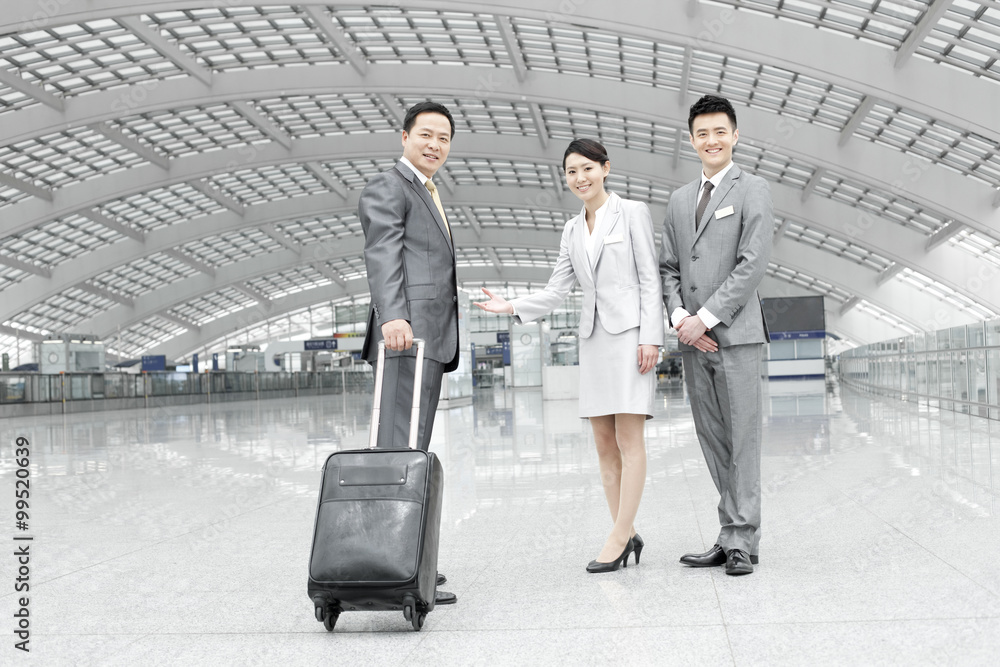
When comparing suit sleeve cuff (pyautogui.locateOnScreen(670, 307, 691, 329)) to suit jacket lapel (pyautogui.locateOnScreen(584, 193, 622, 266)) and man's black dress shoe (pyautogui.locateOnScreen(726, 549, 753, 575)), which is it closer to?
suit jacket lapel (pyautogui.locateOnScreen(584, 193, 622, 266))

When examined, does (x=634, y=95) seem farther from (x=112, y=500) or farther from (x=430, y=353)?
(x=430, y=353)

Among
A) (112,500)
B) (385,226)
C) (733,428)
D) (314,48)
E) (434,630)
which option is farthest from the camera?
(314,48)

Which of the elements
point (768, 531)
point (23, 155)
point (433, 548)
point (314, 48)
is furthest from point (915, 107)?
point (23, 155)

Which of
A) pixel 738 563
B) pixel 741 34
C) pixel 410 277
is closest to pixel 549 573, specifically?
pixel 738 563

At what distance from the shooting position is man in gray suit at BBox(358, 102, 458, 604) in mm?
3246

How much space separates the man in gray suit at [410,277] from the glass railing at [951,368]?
1108cm

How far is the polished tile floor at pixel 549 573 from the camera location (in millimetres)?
2600

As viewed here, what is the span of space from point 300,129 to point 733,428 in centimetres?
3475

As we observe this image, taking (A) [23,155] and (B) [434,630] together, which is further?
(A) [23,155]

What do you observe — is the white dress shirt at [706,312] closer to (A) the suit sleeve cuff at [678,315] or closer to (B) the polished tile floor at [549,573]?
(A) the suit sleeve cuff at [678,315]

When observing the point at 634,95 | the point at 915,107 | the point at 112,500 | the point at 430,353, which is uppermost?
the point at 634,95

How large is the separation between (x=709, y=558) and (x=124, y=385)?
104ft

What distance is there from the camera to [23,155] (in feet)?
114

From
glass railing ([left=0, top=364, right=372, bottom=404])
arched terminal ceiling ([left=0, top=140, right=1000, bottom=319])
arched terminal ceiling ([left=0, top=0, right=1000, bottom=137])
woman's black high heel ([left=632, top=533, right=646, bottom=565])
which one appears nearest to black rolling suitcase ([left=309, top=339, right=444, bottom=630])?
woman's black high heel ([left=632, top=533, right=646, bottom=565])
